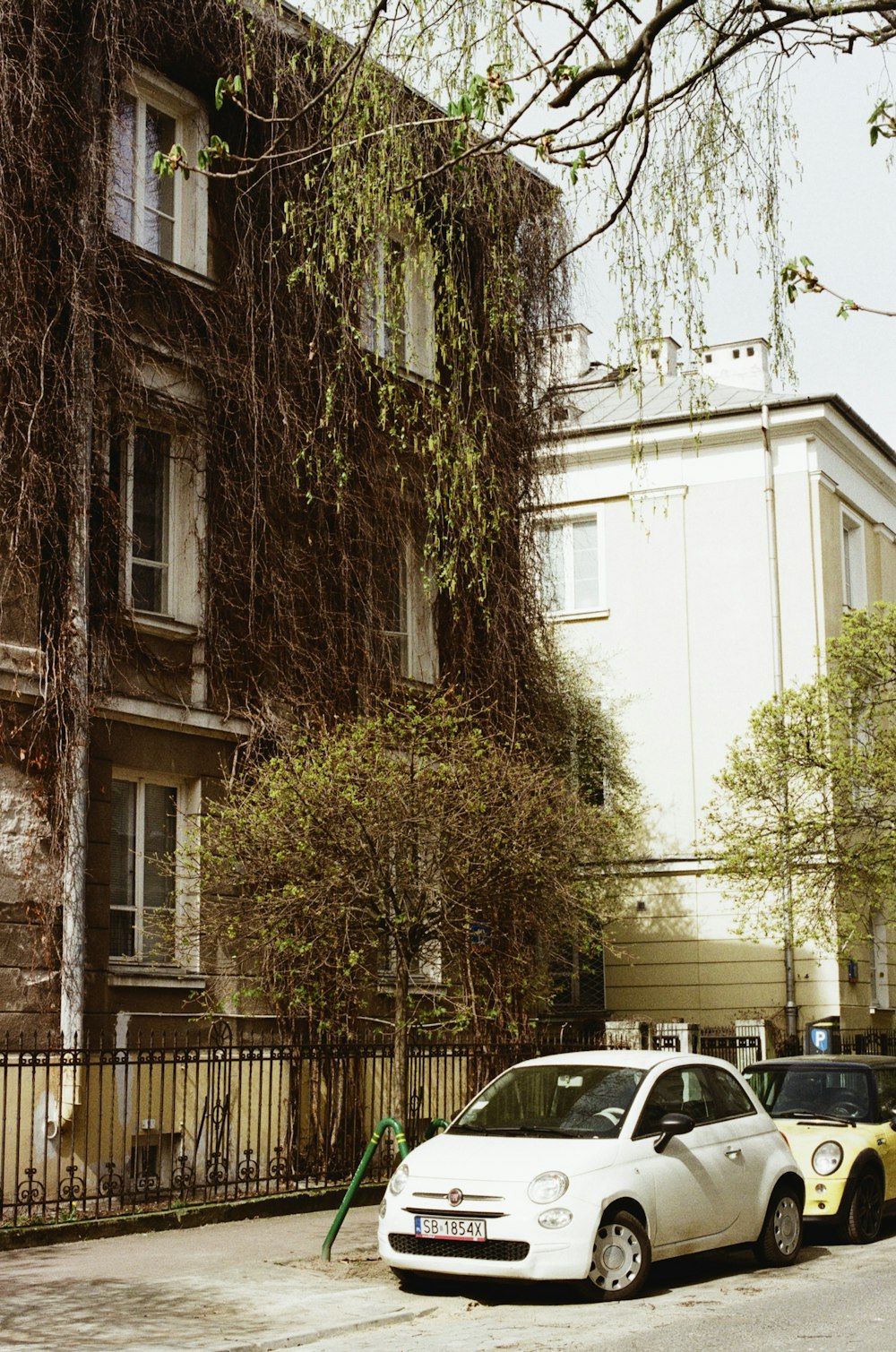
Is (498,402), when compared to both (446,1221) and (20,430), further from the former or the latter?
(446,1221)

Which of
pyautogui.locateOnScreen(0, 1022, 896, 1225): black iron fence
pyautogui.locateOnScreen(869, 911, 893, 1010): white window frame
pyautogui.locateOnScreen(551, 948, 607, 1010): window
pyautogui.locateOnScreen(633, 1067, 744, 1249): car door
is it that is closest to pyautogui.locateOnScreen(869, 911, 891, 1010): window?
pyautogui.locateOnScreen(869, 911, 893, 1010): white window frame

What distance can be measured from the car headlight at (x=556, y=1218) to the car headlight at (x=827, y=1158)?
4133mm

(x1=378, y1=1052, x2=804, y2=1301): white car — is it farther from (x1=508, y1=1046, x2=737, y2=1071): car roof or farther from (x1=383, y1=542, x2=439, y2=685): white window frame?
(x1=383, y1=542, x2=439, y2=685): white window frame

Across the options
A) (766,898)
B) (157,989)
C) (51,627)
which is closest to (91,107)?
(51,627)

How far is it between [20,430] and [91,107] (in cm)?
345

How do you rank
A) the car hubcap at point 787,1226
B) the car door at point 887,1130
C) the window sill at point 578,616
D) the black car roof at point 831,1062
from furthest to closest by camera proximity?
the window sill at point 578,616
the black car roof at point 831,1062
the car door at point 887,1130
the car hubcap at point 787,1226

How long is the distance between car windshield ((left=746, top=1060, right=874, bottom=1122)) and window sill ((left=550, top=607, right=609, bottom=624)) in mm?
17807

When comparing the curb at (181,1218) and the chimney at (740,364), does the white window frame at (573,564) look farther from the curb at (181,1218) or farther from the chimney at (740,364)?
the curb at (181,1218)

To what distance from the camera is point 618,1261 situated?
10.6 metres

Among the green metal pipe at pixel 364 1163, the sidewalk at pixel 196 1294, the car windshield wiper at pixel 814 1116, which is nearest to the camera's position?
the sidewalk at pixel 196 1294

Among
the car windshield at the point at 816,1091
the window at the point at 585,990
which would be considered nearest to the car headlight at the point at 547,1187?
the car windshield at the point at 816,1091

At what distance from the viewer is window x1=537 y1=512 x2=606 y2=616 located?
109 feet

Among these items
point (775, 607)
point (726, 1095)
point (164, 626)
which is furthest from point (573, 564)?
point (726, 1095)

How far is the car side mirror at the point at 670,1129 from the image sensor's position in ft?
37.1
